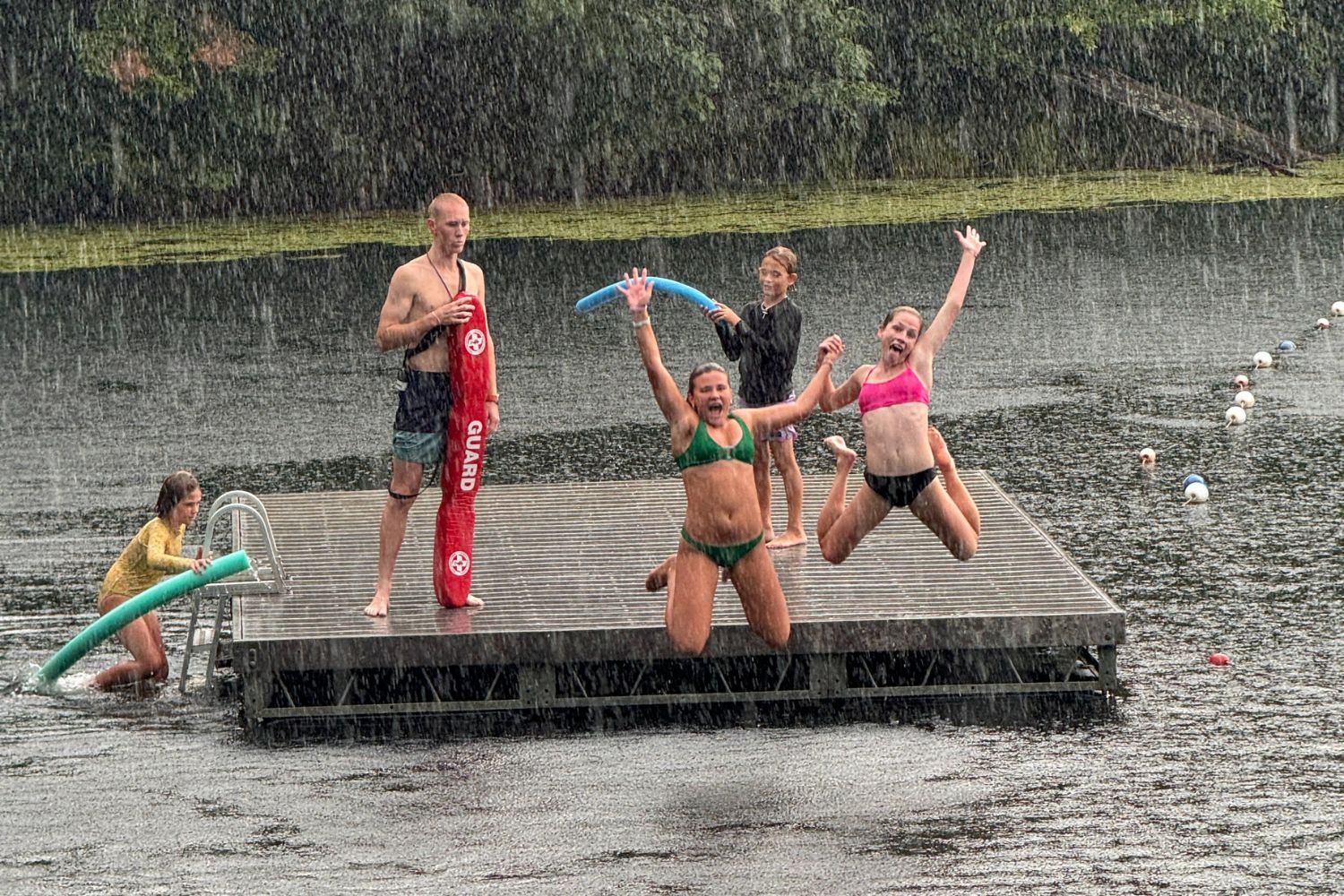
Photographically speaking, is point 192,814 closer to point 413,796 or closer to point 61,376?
point 413,796

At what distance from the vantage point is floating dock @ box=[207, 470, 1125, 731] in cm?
870

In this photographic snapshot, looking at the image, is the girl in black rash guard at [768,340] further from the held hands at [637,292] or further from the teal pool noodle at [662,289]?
the held hands at [637,292]

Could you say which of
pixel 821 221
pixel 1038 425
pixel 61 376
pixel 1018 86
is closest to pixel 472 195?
pixel 821 221

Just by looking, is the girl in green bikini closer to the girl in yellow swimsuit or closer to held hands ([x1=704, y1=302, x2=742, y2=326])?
held hands ([x1=704, y1=302, x2=742, y2=326])

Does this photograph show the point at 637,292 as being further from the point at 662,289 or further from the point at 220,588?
the point at 220,588

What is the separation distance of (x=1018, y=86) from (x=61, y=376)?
24.3 metres

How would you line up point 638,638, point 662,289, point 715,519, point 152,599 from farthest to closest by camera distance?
1. point 662,289
2. point 152,599
3. point 638,638
4. point 715,519

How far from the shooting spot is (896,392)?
901 cm

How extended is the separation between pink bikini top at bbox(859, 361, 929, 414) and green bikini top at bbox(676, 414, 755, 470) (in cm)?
69

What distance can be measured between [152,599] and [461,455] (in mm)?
1494

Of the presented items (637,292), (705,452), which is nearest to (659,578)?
(705,452)

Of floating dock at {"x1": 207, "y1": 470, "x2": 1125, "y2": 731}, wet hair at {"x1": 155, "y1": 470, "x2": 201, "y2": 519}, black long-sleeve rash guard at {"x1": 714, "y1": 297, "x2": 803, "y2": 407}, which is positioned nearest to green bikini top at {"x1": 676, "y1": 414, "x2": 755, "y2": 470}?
floating dock at {"x1": 207, "y1": 470, "x2": 1125, "y2": 731}

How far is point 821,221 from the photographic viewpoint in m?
29.7

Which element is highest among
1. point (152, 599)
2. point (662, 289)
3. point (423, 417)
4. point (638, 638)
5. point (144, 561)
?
point (662, 289)
